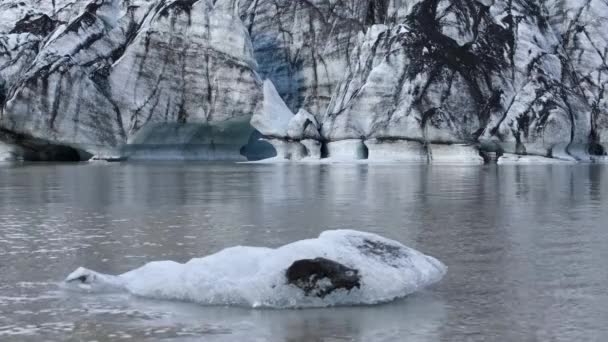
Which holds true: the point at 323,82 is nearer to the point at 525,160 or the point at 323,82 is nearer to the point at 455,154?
the point at 455,154

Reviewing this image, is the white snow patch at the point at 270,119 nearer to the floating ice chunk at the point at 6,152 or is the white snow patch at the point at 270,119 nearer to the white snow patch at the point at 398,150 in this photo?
the white snow patch at the point at 398,150

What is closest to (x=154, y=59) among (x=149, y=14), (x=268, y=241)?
(x=149, y=14)

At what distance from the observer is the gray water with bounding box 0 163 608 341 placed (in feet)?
18.2

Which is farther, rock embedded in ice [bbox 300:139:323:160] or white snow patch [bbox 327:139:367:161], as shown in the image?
rock embedded in ice [bbox 300:139:323:160]

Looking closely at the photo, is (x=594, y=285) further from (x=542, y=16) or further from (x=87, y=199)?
(x=542, y=16)

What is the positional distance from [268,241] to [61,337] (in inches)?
192

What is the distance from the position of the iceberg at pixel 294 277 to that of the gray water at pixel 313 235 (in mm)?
162

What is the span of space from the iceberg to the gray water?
0.53 ft

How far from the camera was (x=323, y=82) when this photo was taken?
55719 mm

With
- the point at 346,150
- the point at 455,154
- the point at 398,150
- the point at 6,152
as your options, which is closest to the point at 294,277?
the point at 455,154

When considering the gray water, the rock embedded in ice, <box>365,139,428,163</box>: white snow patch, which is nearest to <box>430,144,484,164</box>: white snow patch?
<box>365,139,428,163</box>: white snow patch

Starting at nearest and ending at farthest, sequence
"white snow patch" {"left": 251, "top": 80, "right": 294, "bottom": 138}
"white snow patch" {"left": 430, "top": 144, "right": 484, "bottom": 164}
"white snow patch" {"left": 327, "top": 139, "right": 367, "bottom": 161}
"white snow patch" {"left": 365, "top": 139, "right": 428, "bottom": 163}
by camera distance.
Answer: "white snow patch" {"left": 430, "top": 144, "right": 484, "bottom": 164}
"white snow patch" {"left": 365, "top": 139, "right": 428, "bottom": 163}
"white snow patch" {"left": 327, "top": 139, "right": 367, "bottom": 161}
"white snow patch" {"left": 251, "top": 80, "right": 294, "bottom": 138}

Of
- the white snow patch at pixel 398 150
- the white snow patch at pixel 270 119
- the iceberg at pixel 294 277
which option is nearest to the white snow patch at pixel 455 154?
the white snow patch at pixel 398 150

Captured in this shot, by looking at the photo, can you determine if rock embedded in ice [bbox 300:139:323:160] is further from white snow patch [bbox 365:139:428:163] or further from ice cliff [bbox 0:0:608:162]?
white snow patch [bbox 365:139:428:163]
